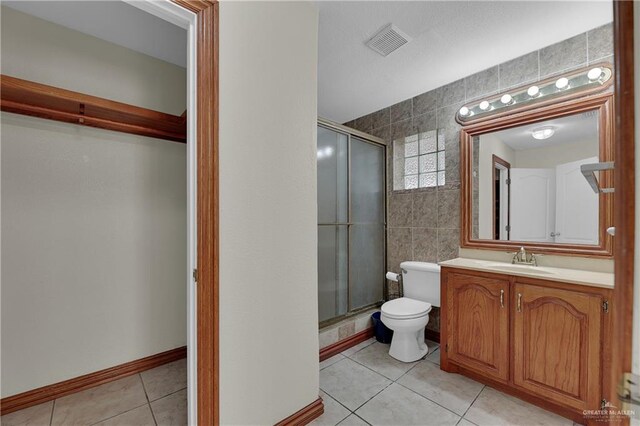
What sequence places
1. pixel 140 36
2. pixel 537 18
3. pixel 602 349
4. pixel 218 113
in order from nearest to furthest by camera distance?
pixel 218 113 → pixel 602 349 → pixel 537 18 → pixel 140 36

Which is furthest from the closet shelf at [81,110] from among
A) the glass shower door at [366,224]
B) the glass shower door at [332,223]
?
the glass shower door at [366,224]

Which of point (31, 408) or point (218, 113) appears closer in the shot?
point (218, 113)

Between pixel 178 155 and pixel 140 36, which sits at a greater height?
pixel 140 36

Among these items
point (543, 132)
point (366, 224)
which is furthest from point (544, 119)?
point (366, 224)

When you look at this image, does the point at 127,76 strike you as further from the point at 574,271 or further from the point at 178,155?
the point at 574,271

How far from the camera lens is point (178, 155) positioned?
7.34 feet

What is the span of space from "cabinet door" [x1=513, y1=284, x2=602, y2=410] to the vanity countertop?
75mm

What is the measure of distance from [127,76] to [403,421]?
3068 mm

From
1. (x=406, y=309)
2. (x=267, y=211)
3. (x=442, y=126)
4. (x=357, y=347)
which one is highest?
(x=442, y=126)

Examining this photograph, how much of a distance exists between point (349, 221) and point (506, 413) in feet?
5.80

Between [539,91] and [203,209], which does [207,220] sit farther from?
[539,91]

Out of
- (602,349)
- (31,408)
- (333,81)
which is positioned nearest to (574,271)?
(602,349)

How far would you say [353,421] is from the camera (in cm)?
154

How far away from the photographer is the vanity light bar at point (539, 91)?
5.65 ft
